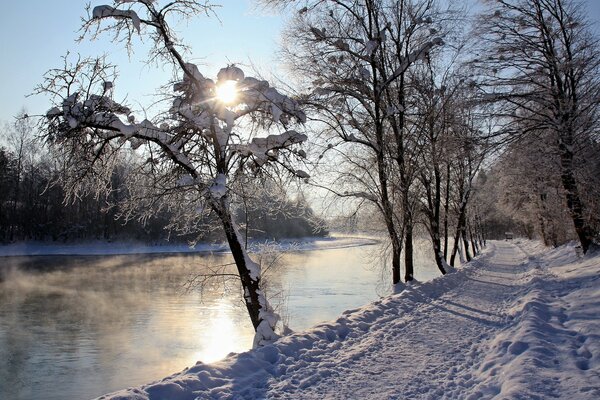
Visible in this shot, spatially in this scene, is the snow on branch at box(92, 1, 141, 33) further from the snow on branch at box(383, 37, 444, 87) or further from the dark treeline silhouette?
the dark treeline silhouette

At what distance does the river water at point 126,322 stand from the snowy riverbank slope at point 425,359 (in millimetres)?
2799

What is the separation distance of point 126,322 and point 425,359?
11.7 meters

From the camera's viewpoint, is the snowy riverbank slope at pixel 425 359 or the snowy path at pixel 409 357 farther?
the snowy path at pixel 409 357

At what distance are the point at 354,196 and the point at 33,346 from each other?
32.8ft

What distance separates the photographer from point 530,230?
56125 millimetres

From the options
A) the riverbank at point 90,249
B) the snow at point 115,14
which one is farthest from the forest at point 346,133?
the riverbank at point 90,249

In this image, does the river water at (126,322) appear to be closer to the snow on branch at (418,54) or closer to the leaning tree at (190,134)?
the leaning tree at (190,134)

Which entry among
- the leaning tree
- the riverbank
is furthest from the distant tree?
the riverbank

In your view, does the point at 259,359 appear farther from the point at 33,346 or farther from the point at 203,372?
the point at 33,346

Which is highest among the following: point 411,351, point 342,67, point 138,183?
point 342,67

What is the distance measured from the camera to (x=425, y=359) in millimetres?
5895

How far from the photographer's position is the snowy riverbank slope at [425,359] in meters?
4.65

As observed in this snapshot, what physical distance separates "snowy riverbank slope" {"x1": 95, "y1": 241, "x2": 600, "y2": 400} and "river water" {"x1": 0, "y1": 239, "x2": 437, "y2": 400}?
2799mm

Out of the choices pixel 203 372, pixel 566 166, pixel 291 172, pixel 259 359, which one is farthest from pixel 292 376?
pixel 566 166
